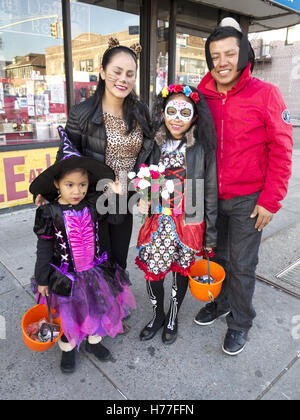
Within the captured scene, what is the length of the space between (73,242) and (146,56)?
4854 millimetres

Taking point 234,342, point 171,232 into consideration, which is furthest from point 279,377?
point 171,232

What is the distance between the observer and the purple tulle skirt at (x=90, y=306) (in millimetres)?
2043

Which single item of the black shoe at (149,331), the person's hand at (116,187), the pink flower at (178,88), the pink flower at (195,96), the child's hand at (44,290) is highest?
the pink flower at (178,88)

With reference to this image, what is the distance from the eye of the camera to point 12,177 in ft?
15.4

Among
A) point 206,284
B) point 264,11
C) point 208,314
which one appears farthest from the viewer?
point 264,11

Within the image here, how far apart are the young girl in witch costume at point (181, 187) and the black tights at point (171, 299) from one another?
5 cm

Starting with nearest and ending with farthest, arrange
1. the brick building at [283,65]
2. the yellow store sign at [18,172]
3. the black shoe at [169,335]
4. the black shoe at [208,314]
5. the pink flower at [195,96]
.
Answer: the pink flower at [195,96], the black shoe at [169,335], the black shoe at [208,314], the yellow store sign at [18,172], the brick building at [283,65]

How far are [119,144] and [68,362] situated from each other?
4.91ft

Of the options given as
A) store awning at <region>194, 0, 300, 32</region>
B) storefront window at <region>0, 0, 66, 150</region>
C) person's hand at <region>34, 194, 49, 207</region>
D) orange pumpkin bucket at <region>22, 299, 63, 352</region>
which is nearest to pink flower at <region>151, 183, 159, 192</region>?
person's hand at <region>34, 194, 49, 207</region>

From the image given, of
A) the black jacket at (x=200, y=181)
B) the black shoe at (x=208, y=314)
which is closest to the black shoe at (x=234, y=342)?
the black shoe at (x=208, y=314)

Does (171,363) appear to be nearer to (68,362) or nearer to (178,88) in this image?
(68,362)

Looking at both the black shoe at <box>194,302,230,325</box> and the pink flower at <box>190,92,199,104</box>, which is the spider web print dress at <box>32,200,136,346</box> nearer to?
the black shoe at <box>194,302,230,325</box>

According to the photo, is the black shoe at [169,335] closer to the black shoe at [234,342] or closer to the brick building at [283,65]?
the black shoe at [234,342]
